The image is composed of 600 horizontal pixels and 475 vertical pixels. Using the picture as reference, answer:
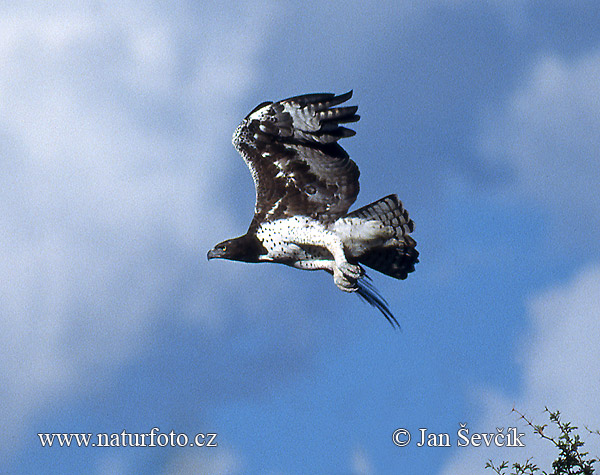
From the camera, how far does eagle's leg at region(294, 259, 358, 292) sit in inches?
417

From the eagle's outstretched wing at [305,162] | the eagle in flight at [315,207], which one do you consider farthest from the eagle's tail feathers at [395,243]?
the eagle's outstretched wing at [305,162]

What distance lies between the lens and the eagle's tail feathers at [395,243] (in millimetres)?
11258

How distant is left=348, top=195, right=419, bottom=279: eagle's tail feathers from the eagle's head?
135 cm

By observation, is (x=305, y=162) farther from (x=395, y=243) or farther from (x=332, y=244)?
(x=395, y=243)

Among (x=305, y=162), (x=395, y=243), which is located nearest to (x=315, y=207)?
(x=305, y=162)

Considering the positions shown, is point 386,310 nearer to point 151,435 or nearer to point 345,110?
point 345,110

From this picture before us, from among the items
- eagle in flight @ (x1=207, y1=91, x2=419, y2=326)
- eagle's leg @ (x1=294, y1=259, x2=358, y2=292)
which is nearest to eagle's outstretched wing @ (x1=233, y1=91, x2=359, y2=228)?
eagle in flight @ (x1=207, y1=91, x2=419, y2=326)

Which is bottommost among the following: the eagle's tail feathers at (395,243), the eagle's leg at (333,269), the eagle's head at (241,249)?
the eagle's leg at (333,269)

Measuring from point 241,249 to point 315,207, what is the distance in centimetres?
118

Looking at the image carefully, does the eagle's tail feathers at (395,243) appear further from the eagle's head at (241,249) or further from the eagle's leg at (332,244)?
the eagle's head at (241,249)

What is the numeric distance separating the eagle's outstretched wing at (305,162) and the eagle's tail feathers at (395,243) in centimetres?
37

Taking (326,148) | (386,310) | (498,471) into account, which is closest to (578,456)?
(498,471)

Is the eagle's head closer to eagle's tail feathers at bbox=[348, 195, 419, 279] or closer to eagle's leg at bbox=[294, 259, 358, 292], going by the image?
eagle's leg at bbox=[294, 259, 358, 292]

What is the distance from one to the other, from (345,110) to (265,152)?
1.30 m
